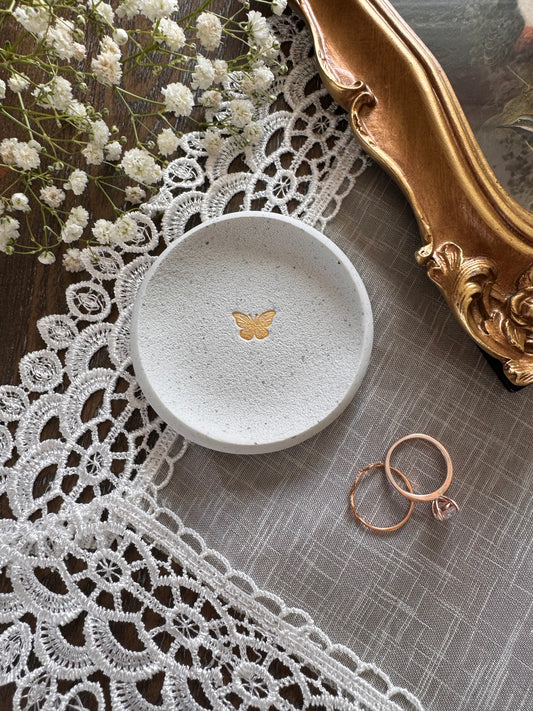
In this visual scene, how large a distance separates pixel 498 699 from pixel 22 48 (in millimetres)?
909

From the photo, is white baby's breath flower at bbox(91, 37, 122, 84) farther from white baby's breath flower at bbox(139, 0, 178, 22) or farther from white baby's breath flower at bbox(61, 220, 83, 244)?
white baby's breath flower at bbox(61, 220, 83, 244)

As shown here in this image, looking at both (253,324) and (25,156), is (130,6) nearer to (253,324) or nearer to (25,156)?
(25,156)

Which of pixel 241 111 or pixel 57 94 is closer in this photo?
pixel 57 94

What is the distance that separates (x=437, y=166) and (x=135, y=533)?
52cm

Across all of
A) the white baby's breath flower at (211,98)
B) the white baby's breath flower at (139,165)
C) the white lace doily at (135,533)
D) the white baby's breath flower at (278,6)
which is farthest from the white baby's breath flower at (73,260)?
the white baby's breath flower at (278,6)

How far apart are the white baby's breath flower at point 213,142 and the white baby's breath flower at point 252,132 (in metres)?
0.03

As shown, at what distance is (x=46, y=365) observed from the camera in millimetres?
672

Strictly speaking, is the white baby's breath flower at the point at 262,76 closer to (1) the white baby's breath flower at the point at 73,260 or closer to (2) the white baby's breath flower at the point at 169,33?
(2) the white baby's breath flower at the point at 169,33

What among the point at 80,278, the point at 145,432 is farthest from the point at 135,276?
the point at 145,432

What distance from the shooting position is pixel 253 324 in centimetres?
66

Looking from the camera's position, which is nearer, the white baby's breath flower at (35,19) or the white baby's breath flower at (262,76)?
the white baby's breath flower at (35,19)

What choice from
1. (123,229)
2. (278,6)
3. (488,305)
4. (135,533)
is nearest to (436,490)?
(488,305)

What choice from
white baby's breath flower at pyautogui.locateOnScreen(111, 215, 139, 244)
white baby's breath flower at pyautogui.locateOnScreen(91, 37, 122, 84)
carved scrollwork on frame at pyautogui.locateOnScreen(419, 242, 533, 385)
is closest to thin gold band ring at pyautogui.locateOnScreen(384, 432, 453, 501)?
carved scrollwork on frame at pyautogui.locateOnScreen(419, 242, 533, 385)

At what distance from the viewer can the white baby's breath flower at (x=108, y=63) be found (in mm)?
568
